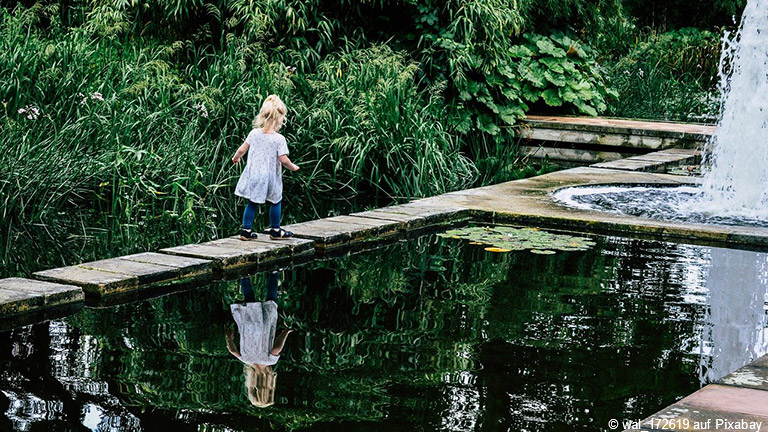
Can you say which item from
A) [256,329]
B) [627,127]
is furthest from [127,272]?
[627,127]

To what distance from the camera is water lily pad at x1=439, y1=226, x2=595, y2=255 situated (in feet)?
22.9

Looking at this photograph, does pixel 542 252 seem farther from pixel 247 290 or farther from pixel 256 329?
pixel 256 329

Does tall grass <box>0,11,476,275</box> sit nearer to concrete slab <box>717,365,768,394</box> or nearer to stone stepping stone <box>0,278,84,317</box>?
stone stepping stone <box>0,278,84,317</box>

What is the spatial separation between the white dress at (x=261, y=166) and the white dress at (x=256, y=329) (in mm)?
1615

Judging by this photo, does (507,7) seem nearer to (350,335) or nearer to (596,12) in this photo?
(596,12)

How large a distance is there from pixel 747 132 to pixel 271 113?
4925mm

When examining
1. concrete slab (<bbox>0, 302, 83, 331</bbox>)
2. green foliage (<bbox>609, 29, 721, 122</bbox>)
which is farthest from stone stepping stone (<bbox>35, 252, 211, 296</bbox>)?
green foliage (<bbox>609, 29, 721, 122</bbox>)

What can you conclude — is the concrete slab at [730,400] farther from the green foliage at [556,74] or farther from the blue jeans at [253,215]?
the green foliage at [556,74]

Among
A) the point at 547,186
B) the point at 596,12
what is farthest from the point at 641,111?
the point at 547,186

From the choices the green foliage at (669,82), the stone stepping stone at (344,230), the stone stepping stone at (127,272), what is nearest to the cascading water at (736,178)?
the stone stepping stone at (344,230)

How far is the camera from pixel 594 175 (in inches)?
406

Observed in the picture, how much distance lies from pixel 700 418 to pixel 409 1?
906 centimetres

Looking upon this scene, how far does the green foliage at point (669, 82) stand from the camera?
1584 cm

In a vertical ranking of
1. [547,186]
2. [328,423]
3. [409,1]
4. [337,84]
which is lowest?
[328,423]
